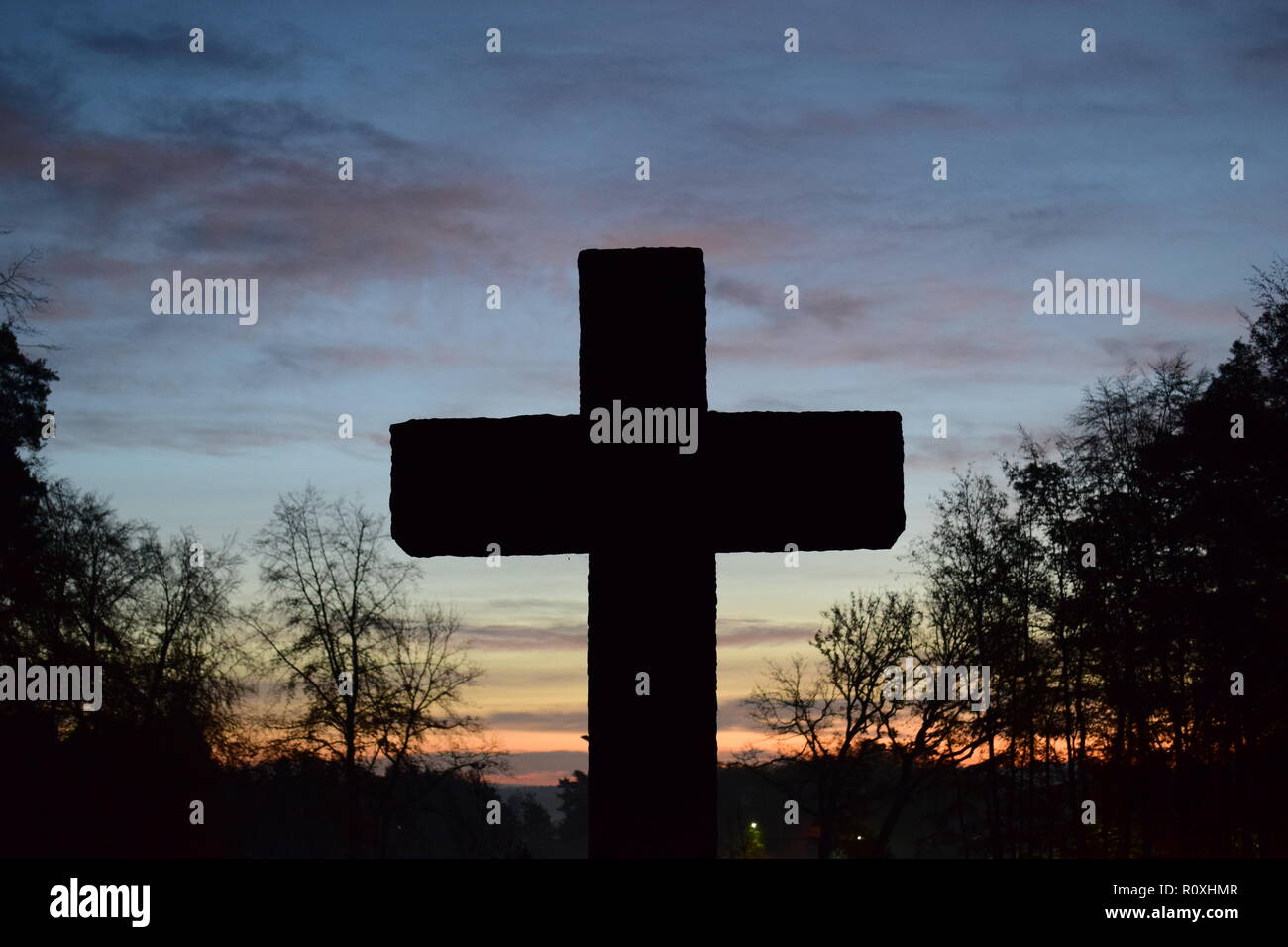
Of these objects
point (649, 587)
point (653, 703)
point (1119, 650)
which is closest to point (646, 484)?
point (649, 587)

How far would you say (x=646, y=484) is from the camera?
8.56 ft

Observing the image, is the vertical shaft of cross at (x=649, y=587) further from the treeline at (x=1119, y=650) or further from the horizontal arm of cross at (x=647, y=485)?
the treeline at (x=1119, y=650)

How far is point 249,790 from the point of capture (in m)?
38.4

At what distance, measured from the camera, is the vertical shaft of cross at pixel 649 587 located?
2.28m

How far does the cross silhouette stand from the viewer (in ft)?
8.04

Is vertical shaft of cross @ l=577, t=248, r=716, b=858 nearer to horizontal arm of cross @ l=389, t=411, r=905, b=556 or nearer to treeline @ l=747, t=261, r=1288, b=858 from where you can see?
horizontal arm of cross @ l=389, t=411, r=905, b=556

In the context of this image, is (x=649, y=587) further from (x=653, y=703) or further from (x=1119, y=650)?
(x=1119, y=650)

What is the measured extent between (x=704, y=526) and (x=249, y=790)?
129ft

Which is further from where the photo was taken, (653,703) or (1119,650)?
(1119,650)

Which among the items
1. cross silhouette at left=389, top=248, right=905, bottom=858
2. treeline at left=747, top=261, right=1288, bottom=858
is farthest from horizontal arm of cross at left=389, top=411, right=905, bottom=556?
treeline at left=747, top=261, right=1288, bottom=858

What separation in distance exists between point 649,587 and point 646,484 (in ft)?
0.83

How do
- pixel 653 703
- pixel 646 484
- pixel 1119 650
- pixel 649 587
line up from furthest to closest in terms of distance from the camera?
pixel 1119 650 → pixel 646 484 → pixel 649 587 → pixel 653 703
